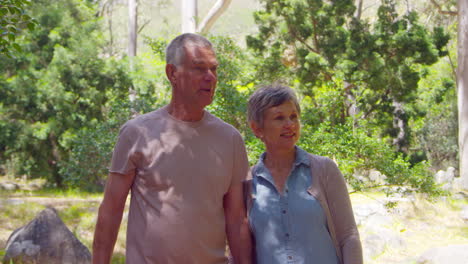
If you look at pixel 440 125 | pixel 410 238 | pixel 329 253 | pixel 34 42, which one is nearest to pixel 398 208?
pixel 410 238

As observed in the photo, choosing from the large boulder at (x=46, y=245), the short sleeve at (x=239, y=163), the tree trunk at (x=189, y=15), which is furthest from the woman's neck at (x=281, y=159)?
the tree trunk at (x=189, y=15)

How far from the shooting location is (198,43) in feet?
8.24

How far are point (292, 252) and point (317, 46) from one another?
15503 mm

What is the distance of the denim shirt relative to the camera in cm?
239

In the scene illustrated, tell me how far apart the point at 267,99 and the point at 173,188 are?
575 millimetres

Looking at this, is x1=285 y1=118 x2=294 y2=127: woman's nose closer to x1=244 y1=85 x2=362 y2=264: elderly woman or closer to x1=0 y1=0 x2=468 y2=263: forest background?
x1=244 y1=85 x2=362 y2=264: elderly woman

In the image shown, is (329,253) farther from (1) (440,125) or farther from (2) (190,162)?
(1) (440,125)

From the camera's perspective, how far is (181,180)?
94.8 inches

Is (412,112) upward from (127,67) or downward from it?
downward

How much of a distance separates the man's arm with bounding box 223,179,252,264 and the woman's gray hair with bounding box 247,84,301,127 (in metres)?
0.33

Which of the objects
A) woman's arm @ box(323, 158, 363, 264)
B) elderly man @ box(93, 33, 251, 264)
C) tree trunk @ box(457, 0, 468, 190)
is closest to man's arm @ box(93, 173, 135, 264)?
elderly man @ box(93, 33, 251, 264)

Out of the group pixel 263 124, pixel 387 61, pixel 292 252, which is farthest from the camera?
pixel 387 61

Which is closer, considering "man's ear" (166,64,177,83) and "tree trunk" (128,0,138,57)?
"man's ear" (166,64,177,83)

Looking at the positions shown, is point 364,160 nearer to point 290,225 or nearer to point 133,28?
point 290,225
